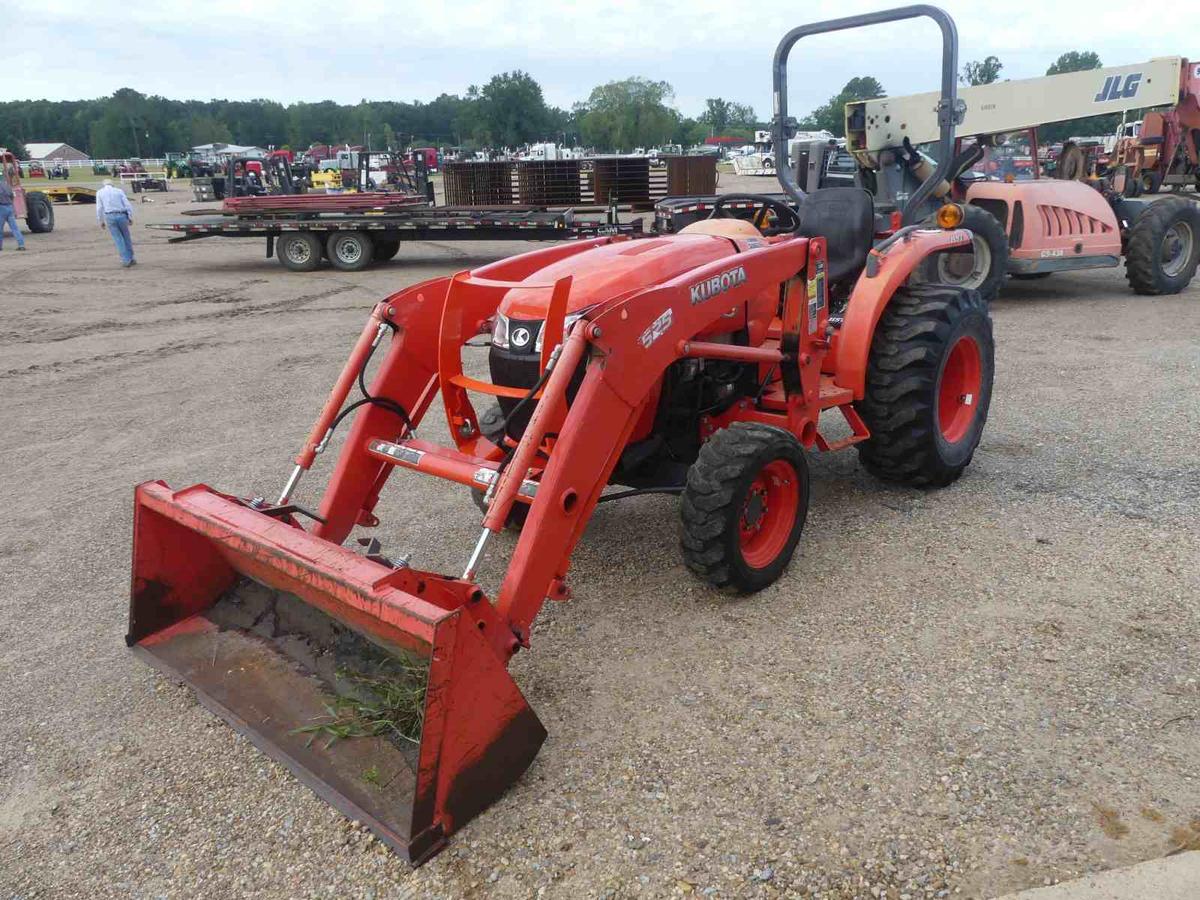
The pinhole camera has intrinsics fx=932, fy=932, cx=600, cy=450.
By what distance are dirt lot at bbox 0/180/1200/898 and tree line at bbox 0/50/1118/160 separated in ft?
233

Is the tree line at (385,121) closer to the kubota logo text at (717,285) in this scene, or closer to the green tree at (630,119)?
the green tree at (630,119)

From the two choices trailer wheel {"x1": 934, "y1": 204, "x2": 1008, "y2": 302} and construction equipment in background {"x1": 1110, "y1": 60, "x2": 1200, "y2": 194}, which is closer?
trailer wheel {"x1": 934, "y1": 204, "x2": 1008, "y2": 302}

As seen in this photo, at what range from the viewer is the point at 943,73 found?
489 cm

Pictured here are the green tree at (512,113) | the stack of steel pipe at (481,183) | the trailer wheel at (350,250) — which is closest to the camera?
the trailer wheel at (350,250)

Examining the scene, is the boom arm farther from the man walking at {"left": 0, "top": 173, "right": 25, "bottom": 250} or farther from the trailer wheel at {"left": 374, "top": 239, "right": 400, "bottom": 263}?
the man walking at {"left": 0, "top": 173, "right": 25, "bottom": 250}

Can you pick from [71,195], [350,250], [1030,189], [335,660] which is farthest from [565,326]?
[71,195]

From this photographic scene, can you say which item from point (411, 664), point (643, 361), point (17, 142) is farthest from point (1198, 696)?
point (17, 142)

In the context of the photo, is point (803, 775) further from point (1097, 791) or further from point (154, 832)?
point (154, 832)

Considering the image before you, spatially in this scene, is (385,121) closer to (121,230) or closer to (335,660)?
(121,230)

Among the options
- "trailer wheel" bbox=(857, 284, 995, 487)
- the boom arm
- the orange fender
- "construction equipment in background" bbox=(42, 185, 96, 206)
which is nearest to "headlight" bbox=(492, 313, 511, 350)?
the orange fender

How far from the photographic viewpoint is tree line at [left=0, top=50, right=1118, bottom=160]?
87.1 m

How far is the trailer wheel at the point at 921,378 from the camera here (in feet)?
14.5

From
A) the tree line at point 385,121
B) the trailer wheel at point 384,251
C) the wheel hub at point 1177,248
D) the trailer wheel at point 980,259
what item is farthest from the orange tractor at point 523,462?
the tree line at point 385,121

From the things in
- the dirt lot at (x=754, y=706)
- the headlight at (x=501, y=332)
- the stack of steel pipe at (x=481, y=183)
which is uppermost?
the stack of steel pipe at (x=481, y=183)
